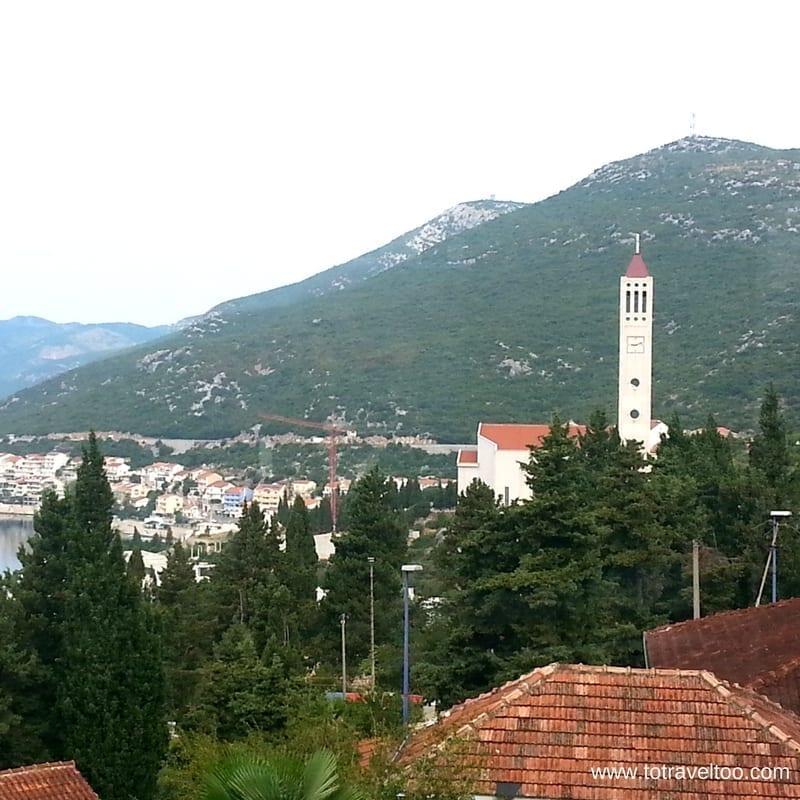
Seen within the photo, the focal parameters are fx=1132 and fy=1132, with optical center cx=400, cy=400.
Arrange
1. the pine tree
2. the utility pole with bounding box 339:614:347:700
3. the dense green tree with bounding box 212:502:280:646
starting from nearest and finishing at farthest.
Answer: the pine tree
the utility pole with bounding box 339:614:347:700
the dense green tree with bounding box 212:502:280:646

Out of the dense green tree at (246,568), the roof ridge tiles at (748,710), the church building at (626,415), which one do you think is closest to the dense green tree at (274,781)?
the roof ridge tiles at (748,710)

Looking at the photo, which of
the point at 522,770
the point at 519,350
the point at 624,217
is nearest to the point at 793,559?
the point at 522,770

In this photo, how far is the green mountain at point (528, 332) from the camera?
69.6 m

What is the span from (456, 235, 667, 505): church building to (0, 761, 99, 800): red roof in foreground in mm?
28191

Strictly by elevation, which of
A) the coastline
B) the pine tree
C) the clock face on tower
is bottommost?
the coastline

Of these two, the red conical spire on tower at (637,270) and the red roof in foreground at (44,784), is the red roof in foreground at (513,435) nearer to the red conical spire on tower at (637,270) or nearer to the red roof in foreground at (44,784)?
the red conical spire on tower at (637,270)

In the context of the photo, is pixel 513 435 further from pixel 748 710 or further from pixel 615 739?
pixel 615 739

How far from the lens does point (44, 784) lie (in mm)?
11562

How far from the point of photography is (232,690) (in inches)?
640

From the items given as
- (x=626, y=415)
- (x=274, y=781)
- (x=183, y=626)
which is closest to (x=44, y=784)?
(x=274, y=781)

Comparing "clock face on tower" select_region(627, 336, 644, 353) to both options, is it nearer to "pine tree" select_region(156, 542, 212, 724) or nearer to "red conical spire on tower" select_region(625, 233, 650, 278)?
"red conical spire on tower" select_region(625, 233, 650, 278)

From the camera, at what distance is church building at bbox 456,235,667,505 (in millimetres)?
40094

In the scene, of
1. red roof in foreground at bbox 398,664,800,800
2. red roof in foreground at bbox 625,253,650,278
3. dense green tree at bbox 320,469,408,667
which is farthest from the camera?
red roof in foreground at bbox 625,253,650,278

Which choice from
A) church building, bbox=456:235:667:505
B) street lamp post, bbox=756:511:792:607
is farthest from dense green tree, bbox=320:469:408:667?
church building, bbox=456:235:667:505
